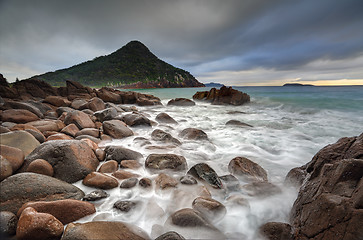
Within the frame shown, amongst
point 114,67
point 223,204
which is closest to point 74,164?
point 223,204

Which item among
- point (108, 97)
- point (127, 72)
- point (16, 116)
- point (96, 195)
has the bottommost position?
point (96, 195)

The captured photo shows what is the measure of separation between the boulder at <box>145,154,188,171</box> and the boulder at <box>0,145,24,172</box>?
2026mm

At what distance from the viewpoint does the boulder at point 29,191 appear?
1.90 metres

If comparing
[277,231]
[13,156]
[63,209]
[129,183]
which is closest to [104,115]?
[13,156]

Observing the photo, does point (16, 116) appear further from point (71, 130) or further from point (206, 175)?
point (206, 175)

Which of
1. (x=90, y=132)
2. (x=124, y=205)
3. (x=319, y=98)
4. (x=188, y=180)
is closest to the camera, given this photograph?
(x=124, y=205)

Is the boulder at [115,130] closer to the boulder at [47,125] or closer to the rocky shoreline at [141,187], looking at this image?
the rocky shoreline at [141,187]

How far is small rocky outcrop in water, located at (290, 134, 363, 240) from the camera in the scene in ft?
4.27

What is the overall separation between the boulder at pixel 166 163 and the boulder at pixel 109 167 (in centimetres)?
64

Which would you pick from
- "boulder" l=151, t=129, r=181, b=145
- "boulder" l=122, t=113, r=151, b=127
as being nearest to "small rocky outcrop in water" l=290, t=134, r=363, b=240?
"boulder" l=151, t=129, r=181, b=145

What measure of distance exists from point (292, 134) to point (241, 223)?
601cm

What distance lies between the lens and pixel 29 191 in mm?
2020

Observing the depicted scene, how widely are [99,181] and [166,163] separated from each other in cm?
131

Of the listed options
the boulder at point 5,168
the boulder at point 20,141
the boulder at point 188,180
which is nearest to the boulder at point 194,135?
Answer: the boulder at point 188,180
